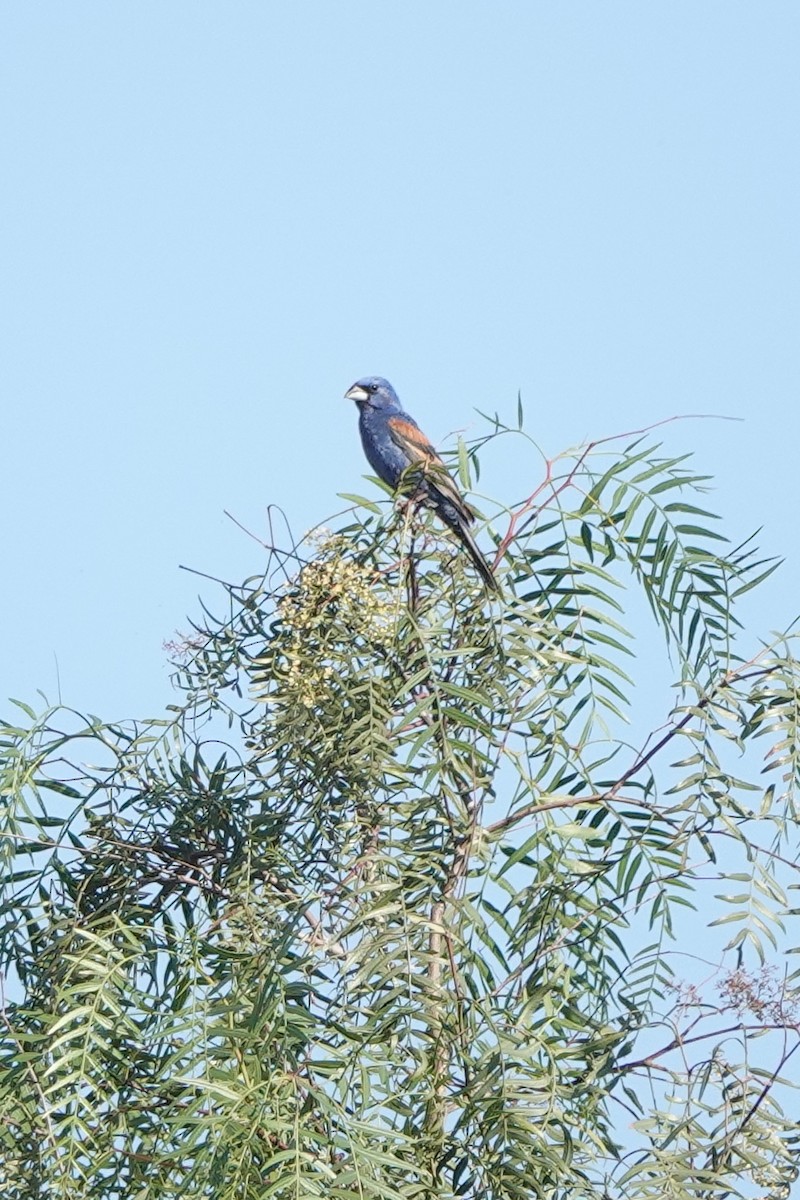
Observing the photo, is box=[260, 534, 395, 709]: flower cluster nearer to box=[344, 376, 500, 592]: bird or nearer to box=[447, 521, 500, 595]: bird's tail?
box=[447, 521, 500, 595]: bird's tail

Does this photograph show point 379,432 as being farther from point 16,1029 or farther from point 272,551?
point 16,1029

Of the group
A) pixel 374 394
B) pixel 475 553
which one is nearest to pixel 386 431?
pixel 374 394

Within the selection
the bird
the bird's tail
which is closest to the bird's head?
the bird

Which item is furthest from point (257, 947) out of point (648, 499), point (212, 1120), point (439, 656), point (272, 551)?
point (648, 499)

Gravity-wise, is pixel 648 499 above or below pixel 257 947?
above

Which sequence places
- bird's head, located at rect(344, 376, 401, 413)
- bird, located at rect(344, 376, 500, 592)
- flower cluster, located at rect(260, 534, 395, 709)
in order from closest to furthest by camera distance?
flower cluster, located at rect(260, 534, 395, 709) < bird, located at rect(344, 376, 500, 592) < bird's head, located at rect(344, 376, 401, 413)

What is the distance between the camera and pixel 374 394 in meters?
4.05

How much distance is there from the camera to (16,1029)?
255 centimetres

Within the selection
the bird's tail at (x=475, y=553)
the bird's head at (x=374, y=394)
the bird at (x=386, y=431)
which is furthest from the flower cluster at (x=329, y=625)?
the bird's head at (x=374, y=394)

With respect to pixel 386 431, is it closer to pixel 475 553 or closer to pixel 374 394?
pixel 374 394

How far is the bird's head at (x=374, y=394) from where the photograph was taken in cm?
403

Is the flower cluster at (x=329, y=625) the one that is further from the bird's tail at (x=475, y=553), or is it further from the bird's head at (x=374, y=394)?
the bird's head at (x=374, y=394)

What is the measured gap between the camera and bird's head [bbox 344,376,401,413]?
13.2 ft

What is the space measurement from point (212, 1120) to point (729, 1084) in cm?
76
